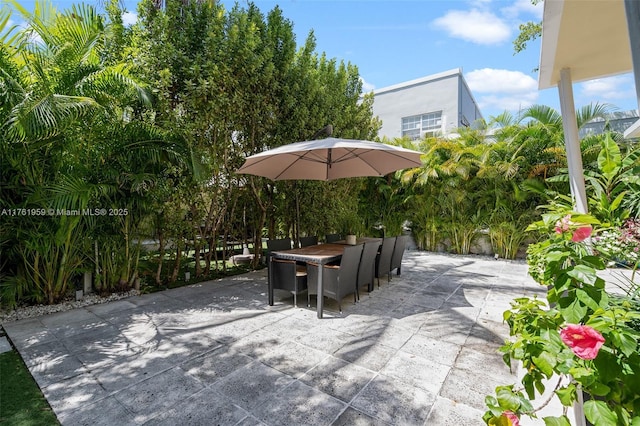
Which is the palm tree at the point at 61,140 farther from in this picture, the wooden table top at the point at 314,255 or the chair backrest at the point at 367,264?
the chair backrest at the point at 367,264

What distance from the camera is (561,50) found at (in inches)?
130

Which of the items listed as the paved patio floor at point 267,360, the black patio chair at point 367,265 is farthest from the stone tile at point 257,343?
the black patio chair at point 367,265

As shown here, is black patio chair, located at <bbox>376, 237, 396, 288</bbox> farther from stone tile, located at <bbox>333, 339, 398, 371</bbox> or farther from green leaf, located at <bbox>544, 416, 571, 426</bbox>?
green leaf, located at <bbox>544, 416, 571, 426</bbox>

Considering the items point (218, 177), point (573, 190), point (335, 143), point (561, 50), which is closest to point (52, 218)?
point (218, 177)

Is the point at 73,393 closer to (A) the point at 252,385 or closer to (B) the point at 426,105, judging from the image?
(A) the point at 252,385

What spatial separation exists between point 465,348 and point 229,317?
307 cm

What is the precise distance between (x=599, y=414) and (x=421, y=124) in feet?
63.9

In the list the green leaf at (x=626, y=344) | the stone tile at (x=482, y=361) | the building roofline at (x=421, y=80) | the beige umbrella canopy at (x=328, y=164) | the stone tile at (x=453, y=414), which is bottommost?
the stone tile at (x=453, y=414)

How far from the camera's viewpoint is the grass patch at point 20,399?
7.41ft

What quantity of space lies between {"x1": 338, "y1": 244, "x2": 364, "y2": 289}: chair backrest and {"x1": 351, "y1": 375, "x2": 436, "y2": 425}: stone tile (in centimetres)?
170

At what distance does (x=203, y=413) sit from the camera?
7.51 ft

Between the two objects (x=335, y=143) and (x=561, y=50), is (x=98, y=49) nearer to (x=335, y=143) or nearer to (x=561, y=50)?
(x=335, y=143)

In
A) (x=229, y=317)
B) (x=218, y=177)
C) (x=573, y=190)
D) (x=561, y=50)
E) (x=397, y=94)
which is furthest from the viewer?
(x=397, y=94)

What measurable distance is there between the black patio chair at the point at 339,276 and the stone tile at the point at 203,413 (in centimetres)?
213
